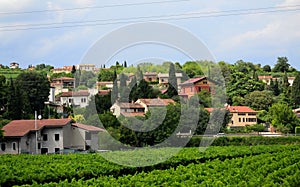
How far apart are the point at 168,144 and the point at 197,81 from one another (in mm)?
13013

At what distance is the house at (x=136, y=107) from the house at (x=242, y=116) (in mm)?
27386

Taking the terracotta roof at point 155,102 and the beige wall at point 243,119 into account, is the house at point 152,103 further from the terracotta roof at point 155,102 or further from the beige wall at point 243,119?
the beige wall at point 243,119

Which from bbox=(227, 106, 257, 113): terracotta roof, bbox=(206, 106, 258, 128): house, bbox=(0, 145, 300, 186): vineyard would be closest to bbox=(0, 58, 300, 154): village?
bbox=(0, 145, 300, 186): vineyard

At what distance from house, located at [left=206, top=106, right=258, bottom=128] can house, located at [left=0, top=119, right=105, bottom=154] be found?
31507mm

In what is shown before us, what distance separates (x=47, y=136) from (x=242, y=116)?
35.8 metres

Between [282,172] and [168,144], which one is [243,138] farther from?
[282,172]

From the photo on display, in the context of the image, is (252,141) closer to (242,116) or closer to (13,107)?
(242,116)

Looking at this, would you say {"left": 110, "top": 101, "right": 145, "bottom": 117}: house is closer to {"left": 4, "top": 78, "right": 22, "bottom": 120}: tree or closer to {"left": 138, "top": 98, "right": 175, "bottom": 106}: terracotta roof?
{"left": 138, "top": 98, "right": 175, "bottom": 106}: terracotta roof

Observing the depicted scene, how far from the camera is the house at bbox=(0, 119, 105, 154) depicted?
44125 mm

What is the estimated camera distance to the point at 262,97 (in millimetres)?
81562

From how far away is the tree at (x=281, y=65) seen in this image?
149125 mm

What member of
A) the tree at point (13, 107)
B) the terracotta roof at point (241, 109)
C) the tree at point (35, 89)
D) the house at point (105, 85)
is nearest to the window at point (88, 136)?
the house at point (105, 85)

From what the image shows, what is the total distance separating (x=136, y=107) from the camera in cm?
4703

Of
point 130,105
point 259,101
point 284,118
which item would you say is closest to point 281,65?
point 259,101
